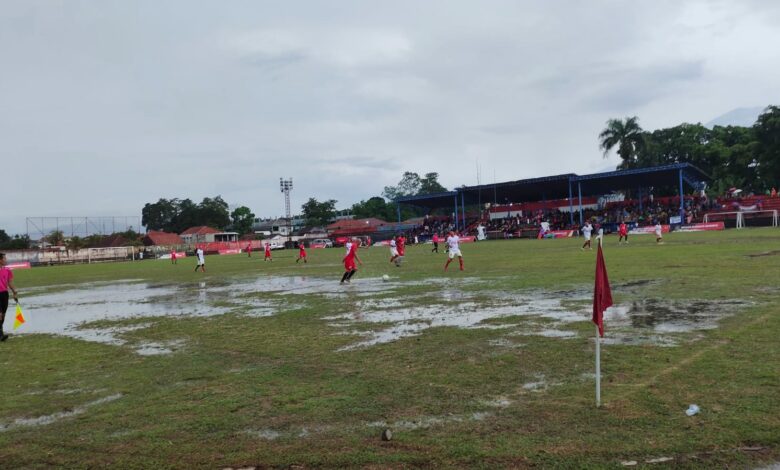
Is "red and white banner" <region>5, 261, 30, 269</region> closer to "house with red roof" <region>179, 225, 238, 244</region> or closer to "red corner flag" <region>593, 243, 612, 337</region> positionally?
"house with red roof" <region>179, 225, 238, 244</region>

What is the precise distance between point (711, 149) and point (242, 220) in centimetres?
9450

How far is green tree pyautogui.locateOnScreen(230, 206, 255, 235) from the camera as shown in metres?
129

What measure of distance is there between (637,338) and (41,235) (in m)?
97.0

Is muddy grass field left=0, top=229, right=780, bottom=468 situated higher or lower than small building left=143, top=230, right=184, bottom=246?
lower

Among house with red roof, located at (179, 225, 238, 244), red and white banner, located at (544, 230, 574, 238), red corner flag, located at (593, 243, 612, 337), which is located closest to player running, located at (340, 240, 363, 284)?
red corner flag, located at (593, 243, 612, 337)

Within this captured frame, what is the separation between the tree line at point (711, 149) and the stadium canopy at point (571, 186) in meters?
3.24

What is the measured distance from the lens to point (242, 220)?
129375 millimetres

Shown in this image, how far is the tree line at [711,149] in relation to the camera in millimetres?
66188

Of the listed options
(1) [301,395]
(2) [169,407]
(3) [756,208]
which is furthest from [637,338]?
(3) [756,208]

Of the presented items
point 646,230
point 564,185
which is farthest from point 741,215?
point 564,185

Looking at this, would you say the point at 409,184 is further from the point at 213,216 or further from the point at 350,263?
the point at 350,263

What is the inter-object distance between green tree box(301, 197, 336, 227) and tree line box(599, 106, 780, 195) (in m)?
66.5

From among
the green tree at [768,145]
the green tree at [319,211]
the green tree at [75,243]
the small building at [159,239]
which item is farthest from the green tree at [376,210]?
the green tree at [768,145]

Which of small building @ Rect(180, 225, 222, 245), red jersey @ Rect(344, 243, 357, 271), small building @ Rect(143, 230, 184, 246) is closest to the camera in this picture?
red jersey @ Rect(344, 243, 357, 271)
